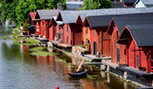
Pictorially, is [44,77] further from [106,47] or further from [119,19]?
[106,47]

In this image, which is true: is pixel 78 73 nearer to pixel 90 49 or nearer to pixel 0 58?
pixel 90 49

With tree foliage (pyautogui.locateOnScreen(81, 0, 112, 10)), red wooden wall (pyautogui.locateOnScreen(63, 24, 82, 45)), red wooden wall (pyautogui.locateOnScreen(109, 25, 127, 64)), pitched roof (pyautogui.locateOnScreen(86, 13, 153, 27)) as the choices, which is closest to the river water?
red wooden wall (pyautogui.locateOnScreen(109, 25, 127, 64))

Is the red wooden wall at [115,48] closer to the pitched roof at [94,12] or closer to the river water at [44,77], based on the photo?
the river water at [44,77]

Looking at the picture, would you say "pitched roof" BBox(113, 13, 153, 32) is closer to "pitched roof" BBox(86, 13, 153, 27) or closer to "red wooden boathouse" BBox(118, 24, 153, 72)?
"pitched roof" BBox(86, 13, 153, 27)

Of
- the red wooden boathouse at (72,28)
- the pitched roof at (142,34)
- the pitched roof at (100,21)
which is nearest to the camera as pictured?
the pitched roof at (142,34)

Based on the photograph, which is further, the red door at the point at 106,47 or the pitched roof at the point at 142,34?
the red door at the point at 106,47

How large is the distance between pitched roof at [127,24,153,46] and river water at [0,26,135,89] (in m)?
5.44

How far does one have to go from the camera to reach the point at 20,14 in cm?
10831

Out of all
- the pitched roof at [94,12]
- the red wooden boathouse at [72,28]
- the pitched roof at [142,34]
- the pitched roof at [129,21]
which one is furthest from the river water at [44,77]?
the pitched roof at [94,12]

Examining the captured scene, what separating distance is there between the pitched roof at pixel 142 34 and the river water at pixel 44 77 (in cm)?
544

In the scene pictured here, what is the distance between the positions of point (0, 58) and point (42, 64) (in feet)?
38.4

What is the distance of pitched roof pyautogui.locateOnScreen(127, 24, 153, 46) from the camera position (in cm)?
3216

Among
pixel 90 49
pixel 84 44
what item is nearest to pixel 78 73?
pixel 90 49

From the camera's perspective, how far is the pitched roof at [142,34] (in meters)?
32.2
